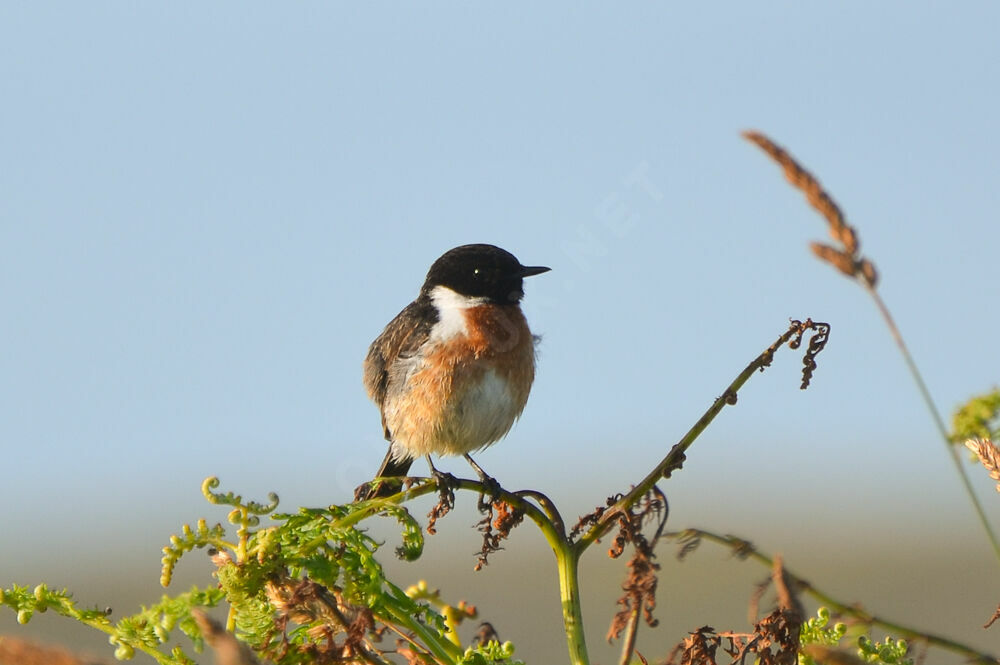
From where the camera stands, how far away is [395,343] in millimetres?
6234

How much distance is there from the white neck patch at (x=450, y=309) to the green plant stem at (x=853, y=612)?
381 centimetres

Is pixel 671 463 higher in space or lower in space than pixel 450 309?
lower

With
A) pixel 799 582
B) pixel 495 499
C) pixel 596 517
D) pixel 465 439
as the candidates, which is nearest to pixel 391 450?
pixel 465 439

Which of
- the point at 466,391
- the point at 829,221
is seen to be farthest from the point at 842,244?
the point at 466,391

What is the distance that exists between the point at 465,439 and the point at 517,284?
3.22ft

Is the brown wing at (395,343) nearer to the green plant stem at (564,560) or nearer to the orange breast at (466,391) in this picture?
the orange breast at (466,391)

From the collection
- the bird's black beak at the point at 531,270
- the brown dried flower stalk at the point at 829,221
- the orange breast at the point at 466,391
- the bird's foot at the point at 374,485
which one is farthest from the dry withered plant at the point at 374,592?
the bird's black beak at the point at 531,270

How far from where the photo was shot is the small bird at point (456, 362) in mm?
5824

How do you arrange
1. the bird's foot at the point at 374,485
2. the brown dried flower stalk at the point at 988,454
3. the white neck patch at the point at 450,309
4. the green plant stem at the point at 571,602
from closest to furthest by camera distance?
the brown dried flower stalk at the point at 988,454 < the green plant stem at the point at 571,602 < the bird's foot at the point at 374,485 < the white neck patch at the point at 450,309

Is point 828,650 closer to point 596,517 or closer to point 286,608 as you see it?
point 286,608

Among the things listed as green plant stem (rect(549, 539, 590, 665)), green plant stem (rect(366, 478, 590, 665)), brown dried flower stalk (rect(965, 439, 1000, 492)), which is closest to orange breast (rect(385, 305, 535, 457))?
green plant stem (rect(366, 478, 590, 665))

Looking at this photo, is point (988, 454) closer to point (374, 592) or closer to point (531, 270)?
point (374, 592)

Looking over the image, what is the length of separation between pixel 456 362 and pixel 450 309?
46 cm

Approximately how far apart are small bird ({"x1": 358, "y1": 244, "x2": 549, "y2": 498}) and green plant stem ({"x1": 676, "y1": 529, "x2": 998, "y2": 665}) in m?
3.62
